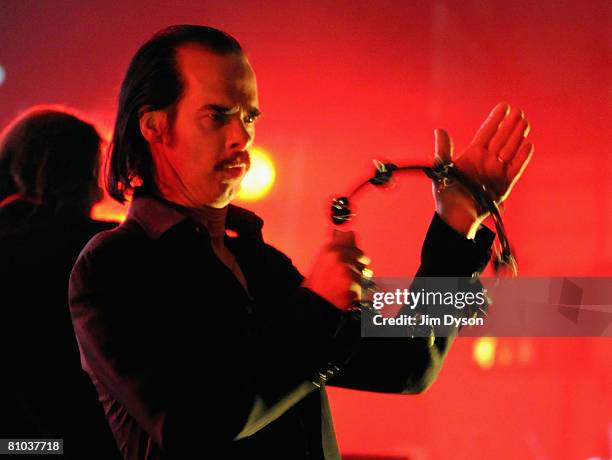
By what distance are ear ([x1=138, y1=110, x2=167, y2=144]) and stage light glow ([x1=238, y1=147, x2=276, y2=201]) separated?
92cm

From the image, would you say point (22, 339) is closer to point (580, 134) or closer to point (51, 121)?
point (51, 121)

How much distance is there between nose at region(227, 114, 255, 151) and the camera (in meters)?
0.79

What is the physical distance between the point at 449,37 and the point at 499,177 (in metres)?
0.94

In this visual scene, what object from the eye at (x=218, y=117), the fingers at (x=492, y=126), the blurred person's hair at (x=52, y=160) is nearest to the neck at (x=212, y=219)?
the eye at (x=218, y=117)

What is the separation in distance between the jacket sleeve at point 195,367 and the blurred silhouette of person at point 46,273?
0.41m

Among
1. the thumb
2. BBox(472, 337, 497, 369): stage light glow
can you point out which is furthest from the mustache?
BBox(472, 337, 497, 369): stage light glow

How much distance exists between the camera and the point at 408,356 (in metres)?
0.82

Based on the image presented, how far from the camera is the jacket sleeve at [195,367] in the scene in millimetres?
622

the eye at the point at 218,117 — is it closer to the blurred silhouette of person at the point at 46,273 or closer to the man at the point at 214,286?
the man at the point at 214,286

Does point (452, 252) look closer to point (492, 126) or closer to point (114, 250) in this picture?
point (492, 126)

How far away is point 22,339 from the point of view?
3.60ft

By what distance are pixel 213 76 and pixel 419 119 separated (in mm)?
1004

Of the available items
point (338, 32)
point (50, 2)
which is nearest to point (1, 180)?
point (50, 2)

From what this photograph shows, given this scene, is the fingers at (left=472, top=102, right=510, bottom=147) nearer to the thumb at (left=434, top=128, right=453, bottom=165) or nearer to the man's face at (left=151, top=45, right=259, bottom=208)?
the thumb at (left=434, top=128, right=453, bottom=165)
